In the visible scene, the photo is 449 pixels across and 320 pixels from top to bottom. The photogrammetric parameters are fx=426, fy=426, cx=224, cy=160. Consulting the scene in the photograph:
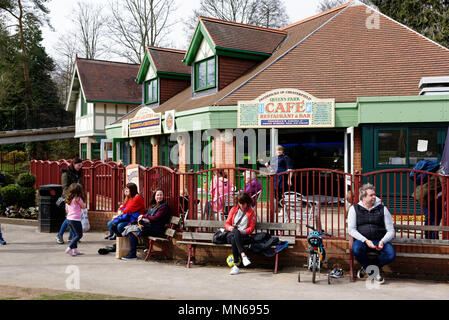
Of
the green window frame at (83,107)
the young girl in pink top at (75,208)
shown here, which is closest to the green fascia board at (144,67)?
the green window frame at (83,107)

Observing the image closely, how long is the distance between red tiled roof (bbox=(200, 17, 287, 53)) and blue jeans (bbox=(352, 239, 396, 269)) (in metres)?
10.8

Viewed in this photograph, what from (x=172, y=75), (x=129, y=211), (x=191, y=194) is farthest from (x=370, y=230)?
(x=172, y=75)

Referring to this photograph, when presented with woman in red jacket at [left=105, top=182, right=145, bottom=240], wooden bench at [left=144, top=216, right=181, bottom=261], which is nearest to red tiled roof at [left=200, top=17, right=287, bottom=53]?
woman in red jacket at [left=105, top=182, right=145, bottom=240]

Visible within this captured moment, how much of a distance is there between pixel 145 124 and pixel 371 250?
14.0 m

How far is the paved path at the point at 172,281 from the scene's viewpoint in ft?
19.0

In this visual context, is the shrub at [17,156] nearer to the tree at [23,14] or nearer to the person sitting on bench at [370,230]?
the tree at [23,14]

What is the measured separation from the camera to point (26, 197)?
13.2 m

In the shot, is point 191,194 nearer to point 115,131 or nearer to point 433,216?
point 433,216

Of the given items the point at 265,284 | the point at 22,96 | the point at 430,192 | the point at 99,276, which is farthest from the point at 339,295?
the point at 22,96

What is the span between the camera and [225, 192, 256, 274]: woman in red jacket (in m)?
7.11

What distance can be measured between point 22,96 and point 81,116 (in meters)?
11.2

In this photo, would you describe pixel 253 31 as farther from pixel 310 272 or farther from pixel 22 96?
pixel 22 96

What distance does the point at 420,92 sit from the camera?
11742 millimetres

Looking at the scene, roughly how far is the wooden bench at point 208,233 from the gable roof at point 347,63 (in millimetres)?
6744
